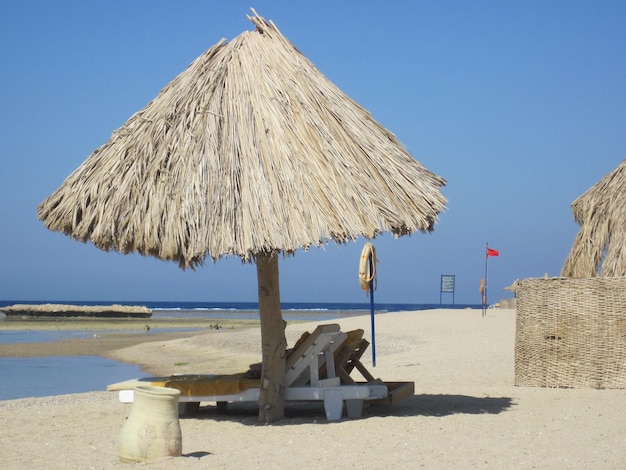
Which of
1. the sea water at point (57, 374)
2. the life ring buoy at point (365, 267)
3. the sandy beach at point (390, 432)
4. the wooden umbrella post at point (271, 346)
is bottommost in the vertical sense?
the sea water at point (57, 374)

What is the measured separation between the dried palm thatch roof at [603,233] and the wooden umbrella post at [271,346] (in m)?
4.12

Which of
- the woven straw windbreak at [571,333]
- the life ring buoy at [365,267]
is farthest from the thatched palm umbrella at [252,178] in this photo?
the life ring buoy at [365,267]

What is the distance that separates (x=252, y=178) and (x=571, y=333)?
4.26 m

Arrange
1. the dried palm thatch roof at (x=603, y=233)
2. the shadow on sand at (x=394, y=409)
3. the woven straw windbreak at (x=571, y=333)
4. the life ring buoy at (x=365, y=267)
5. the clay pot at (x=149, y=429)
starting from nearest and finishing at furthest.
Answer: the clay pot at (x=149, y=429) → the shadow on sand at (x=394, y=409) → the woven straw windbreak at (x=571, y=333) → the dried palm thatch roof at (x=603, y=233) → the life ring buoy at (x=365, y=267)

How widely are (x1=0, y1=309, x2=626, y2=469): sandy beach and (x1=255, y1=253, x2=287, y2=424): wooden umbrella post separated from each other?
0.74ft

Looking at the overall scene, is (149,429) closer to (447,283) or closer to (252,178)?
(252,178)

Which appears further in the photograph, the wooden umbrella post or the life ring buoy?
the life ring buoy

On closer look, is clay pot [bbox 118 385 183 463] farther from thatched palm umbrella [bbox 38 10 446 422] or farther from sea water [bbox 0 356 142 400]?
sea water [bbox 0 356 142 400]

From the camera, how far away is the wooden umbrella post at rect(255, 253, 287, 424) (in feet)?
25.5

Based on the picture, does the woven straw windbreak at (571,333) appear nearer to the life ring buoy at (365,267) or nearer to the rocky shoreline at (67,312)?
the life ring buoy at (365,267)

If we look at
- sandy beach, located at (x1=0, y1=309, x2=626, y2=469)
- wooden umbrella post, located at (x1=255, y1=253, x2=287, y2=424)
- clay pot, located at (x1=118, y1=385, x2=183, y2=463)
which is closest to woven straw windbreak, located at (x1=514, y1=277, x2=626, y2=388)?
sandy beach, located at (x1=0, y1=309, x2=626, y2=469)

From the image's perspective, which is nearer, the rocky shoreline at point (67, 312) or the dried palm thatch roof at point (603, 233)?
the dried palm thatch roof at point (603, 233)

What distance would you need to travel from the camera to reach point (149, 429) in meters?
6.02

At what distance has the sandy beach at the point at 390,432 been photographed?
19.7ft
